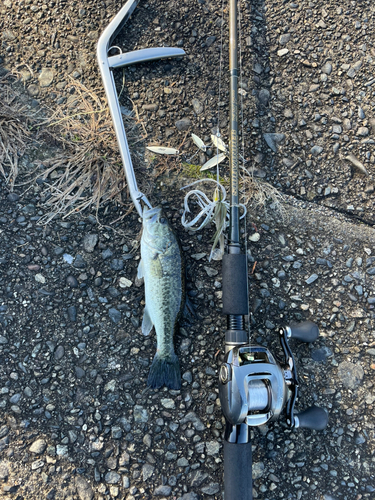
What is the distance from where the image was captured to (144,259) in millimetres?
2832

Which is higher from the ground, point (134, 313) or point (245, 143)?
point (245, 143)

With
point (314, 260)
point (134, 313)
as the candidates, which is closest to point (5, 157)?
point (134, 313)

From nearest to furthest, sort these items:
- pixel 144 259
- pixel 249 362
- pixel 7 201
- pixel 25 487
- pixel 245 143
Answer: pixel 249 362 < pixel 25 487 < pixel 144 259 < pixel 7 201 < pixel 245 143

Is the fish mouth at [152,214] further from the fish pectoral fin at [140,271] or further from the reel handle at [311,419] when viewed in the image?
the reel handle at [311,419]

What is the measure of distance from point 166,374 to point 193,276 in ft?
2.75

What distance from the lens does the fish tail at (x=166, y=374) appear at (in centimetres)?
276

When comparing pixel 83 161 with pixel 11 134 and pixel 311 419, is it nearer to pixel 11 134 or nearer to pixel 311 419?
pixel 11 134

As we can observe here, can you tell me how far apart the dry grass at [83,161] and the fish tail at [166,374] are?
144cm

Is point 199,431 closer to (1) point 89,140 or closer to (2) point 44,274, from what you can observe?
(2) point 44,274

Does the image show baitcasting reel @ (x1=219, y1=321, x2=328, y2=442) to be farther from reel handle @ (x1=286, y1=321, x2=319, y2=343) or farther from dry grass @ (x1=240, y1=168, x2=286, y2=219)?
dry grass @ (x1=240, y1=168, x2=286, y2=219)

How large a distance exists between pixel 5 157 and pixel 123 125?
110cm

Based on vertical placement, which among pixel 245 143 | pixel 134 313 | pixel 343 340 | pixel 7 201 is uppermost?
pixel 245 143

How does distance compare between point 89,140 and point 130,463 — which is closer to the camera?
point 130,463

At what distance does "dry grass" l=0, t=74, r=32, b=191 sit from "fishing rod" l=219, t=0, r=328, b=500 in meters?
2.01
